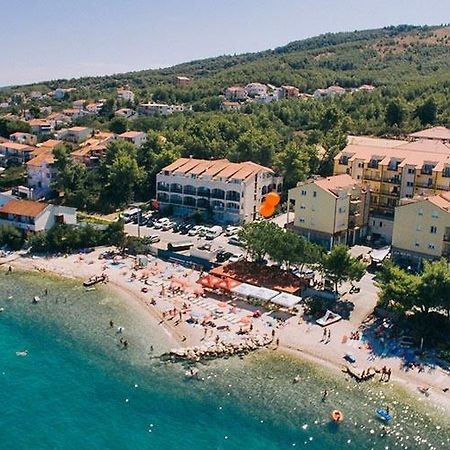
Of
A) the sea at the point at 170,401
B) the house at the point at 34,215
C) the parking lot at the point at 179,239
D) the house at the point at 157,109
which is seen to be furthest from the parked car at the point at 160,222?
the house at the point at 157,109

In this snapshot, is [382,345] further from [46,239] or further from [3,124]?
[3,124]

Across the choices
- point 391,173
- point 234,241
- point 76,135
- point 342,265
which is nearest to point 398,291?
point 342,265

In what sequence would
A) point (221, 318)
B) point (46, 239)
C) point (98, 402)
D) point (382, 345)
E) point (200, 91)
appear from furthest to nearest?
point (200, 91) < point (46, 239) < point (221, 318) < point (382, 345) < point (98, 402)

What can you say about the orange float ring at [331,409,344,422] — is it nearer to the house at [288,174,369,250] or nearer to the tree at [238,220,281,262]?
the tree at [238,220,281,262]

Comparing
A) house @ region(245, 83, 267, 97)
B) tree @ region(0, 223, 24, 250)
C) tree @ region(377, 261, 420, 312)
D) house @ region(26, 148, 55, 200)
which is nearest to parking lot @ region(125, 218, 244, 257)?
tree @ region(0, 223, 24, 250)

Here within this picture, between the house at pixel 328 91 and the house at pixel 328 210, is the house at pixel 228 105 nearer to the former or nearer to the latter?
the house at pixel 328 91

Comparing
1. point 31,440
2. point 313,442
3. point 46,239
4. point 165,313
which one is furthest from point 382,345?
point 46,239
